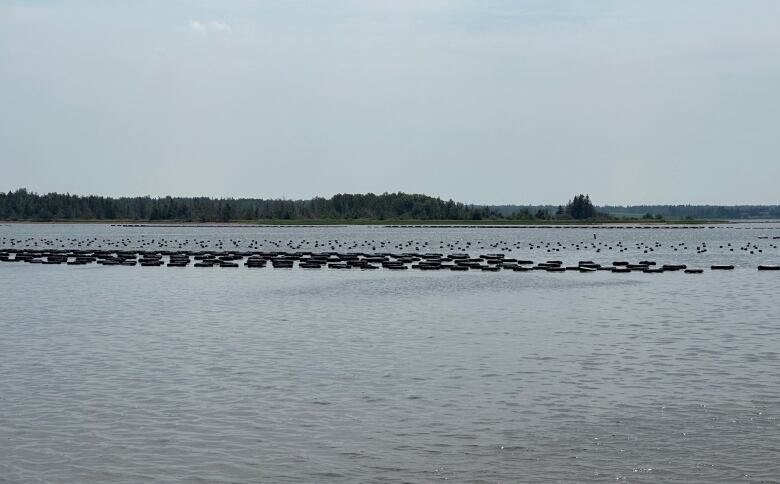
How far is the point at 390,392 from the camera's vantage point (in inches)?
931

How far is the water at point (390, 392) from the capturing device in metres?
17.3

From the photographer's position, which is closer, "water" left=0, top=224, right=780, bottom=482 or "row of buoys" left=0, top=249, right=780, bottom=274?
"water" left=0, top=224, right=780, bottom=482

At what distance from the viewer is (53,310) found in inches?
1790

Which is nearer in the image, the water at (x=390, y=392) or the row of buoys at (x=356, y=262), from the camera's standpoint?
the water at (x=390, y=392)

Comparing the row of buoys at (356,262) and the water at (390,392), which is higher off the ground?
the row of buoys at (356,262)

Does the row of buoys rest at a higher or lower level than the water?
higher

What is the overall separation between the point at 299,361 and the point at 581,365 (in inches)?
337

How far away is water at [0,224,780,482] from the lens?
17.3 meters

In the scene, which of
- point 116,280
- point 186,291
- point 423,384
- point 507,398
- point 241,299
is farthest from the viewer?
point 116,280

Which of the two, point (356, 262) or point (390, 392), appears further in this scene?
point (356, 262)

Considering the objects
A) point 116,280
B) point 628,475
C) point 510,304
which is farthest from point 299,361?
point 116,280

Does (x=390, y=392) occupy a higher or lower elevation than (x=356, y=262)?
lower

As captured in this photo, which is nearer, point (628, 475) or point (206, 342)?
point (628, 475)

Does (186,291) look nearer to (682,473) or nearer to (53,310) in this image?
(53,310)
